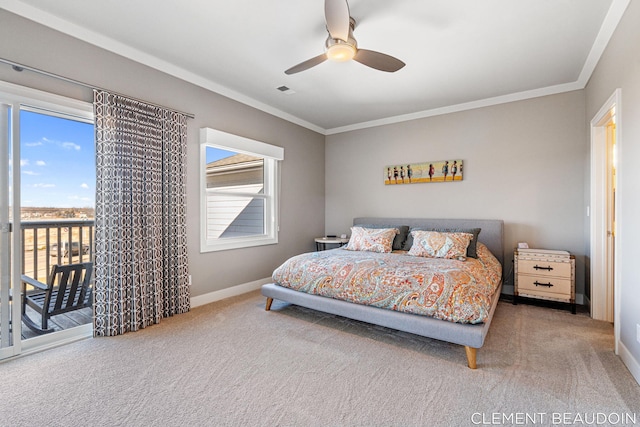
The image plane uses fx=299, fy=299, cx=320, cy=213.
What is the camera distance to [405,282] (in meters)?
2.60

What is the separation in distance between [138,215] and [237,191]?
4.96ft

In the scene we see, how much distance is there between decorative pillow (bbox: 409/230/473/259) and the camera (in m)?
3.48

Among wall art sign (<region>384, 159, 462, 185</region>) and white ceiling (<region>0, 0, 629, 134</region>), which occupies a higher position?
white ceiling (<region>0, 0, 629, 134</region>)

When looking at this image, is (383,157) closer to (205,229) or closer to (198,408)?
(205,229)

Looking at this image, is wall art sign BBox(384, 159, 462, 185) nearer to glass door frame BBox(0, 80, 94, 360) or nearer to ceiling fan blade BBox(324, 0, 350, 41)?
ceiling fan blade BBox(324, 0, 350, 41)

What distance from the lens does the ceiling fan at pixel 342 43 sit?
6.46 ft

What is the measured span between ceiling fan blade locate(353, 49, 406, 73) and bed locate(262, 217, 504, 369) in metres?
1.81

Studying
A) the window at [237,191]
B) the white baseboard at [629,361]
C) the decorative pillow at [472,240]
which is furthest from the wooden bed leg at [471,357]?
the window at [237,191]

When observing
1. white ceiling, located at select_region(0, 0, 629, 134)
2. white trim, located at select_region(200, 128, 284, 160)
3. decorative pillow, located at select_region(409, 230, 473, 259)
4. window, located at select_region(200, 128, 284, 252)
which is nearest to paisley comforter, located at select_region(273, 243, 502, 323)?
decorative pillow, located at select_region(409, 230, 473, 259)

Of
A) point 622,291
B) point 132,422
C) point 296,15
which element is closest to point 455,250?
point 622,291

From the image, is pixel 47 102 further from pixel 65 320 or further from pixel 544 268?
pixel 544 268

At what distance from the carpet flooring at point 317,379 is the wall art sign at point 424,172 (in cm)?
223

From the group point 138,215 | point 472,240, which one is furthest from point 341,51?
point 472,240

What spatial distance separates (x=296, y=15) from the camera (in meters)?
2.42
